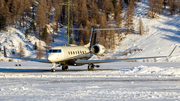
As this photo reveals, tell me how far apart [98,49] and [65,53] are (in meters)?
5.32

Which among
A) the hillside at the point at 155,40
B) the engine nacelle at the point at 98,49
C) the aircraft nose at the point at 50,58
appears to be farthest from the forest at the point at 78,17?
the aircraft nose at the point at 50,58

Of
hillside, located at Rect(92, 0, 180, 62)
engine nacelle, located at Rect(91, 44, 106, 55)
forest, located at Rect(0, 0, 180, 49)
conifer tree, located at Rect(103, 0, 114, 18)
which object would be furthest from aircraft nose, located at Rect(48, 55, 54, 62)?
conifer tree, located at Rect(103, 0, 114, 18)

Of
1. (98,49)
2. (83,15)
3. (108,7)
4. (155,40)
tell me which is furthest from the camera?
(108,7)

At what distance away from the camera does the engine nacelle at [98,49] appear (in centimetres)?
2894

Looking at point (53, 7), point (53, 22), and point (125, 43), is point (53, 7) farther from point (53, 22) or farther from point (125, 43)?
point (125, 43)

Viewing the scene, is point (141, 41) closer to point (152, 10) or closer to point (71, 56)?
point (152, 10)

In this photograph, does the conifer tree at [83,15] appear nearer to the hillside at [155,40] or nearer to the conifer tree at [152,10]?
the hillside at [155,40]

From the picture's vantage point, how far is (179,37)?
70.4m

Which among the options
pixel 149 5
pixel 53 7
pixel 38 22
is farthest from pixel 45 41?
pixel 149 5

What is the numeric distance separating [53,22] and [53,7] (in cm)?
1388

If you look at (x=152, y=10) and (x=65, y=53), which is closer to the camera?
(x=65, y=53)

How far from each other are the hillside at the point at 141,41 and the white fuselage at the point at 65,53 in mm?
33183

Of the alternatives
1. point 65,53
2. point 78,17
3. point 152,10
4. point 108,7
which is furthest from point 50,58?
point 152,10

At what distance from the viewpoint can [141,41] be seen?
70938mm
